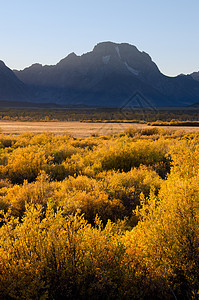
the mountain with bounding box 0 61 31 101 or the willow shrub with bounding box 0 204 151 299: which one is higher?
the mountain with bounding box 0 61 31 101

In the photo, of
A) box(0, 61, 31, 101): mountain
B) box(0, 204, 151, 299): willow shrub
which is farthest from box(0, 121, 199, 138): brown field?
box(0, 61, 31, 101): mountain

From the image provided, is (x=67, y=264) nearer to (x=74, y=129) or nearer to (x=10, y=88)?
(x=74, y=129)

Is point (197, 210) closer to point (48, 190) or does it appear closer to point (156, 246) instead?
point (156, 246)

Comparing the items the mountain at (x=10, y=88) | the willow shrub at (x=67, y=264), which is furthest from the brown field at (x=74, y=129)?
the mountain at (x=10, y=88)

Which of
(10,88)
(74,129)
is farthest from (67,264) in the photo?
(10,88)

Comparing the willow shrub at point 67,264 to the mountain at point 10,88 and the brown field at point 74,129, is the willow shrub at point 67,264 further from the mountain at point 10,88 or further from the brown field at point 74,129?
the mountain at point 10,88

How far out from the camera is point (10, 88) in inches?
7077

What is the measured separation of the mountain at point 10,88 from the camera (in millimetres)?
173000

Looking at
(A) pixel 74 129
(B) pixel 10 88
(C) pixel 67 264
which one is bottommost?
(C) pixel 67 264

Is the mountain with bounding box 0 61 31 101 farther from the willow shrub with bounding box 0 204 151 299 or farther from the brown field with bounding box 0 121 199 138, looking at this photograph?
the willow shrub with bounding box 0 204 151 299

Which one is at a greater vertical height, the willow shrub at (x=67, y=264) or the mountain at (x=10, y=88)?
the mountain at (x=10, y=88)

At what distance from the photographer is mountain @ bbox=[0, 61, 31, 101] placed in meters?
173

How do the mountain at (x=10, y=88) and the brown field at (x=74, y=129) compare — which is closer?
the brown field at (x=74, y=129)

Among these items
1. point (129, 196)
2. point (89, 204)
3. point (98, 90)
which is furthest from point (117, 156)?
point (98, 90)
